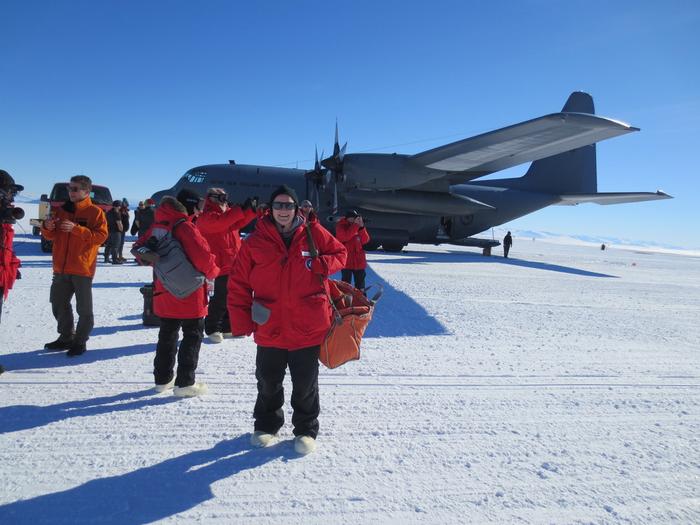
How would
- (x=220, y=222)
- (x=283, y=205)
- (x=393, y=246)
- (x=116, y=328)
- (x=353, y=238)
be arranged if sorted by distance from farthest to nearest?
(x=393, y=246)
(x=353, y=238)
(x=116, y=328)
(x=220, y=222)
(x=283, y=205)

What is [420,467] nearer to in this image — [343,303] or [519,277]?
[343,303]

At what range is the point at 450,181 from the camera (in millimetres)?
16312

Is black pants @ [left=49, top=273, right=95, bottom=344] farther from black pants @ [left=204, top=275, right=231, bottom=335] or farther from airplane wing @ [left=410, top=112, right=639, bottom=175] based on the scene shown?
airplane wing @ [left=410, top=112, right=639, bottom=175]

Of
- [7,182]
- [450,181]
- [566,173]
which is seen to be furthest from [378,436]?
[566,173]

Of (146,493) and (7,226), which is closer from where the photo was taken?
(146,493)

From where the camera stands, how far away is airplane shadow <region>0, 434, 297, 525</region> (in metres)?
2.07

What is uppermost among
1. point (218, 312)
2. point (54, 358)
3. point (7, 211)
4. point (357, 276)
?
point (7, 211)

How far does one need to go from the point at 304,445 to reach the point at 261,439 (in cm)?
31

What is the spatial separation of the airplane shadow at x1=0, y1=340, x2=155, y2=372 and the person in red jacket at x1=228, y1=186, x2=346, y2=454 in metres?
2.47

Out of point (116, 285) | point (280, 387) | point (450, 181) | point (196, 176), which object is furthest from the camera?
point (450, 181)

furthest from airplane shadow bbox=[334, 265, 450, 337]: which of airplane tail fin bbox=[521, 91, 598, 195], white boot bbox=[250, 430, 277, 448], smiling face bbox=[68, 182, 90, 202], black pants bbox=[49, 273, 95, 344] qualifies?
airplane tail fin bbox=[521, 91, 598, 195]

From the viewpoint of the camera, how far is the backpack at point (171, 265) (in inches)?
128

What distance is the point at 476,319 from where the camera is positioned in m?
6.84

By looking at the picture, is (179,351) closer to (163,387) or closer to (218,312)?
(163,387)
